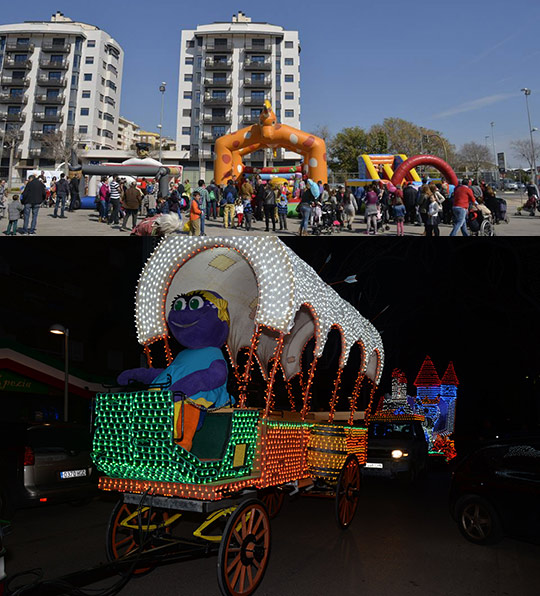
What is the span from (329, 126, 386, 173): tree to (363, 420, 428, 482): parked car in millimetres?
12362

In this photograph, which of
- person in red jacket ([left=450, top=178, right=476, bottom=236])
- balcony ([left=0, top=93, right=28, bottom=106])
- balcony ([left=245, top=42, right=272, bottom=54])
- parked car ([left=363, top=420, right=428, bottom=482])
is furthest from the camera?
balcony ([left=245, top=42, right=272, bottom=54])

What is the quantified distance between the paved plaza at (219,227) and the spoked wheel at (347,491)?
5.13m

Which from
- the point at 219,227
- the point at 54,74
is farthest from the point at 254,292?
the point at 54,74

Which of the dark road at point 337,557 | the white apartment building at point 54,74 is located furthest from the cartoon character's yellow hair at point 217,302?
the white apartment building at point 54,74

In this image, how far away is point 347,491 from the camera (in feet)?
21.9

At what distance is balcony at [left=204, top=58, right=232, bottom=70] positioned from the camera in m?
23.0

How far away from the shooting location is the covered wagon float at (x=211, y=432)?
160 inches

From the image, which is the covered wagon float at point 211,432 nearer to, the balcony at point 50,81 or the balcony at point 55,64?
the balcony at point 55,64

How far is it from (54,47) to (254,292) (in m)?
16.0

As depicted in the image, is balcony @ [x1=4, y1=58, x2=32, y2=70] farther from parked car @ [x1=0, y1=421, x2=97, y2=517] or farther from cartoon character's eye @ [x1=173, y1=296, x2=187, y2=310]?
cartoon character's eye @ [x1=173, y1=296, x2=187, y2=310]

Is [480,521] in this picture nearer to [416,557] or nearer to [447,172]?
[416,557]

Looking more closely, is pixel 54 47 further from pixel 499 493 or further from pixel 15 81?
pixel 499 493

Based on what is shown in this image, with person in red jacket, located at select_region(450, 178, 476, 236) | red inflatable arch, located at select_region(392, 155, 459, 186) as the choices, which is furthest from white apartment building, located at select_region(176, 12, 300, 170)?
person in red jacket, located at select_region(450, 178, 476, 236)

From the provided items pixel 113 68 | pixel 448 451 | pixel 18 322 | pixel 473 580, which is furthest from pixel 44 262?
pixel 473 580
